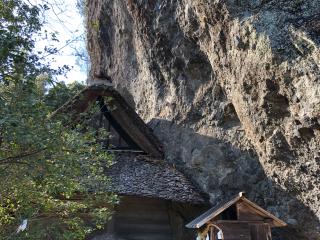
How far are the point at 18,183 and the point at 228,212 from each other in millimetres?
3314

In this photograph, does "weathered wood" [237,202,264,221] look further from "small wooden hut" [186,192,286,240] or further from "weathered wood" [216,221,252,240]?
"weathered wood" [216,221,252,240]

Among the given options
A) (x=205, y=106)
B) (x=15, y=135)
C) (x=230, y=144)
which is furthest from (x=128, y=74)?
(x=15, y=135)

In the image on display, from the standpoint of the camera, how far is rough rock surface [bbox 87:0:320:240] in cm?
701

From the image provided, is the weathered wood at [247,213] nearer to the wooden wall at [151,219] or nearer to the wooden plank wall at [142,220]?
the wooden wall at [151,219]

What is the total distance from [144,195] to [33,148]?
13.0 ft

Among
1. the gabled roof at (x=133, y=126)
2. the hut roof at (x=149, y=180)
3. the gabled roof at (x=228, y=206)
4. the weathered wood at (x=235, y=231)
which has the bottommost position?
the weathered wood at (x=235, y=231)

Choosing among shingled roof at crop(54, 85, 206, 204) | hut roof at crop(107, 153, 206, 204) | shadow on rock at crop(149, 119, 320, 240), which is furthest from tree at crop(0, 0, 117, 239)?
shadow on rock at crop(149, 119, 320, 240)

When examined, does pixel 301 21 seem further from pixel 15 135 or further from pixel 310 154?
pixel 15 135

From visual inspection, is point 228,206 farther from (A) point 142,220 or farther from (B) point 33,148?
(A) point 142,220

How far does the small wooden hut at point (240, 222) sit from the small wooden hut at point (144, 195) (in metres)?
2.48

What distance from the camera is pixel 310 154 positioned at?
23.1ft

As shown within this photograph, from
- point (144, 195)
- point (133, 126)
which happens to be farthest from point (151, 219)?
point (133, 126)

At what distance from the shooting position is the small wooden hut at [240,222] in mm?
6461

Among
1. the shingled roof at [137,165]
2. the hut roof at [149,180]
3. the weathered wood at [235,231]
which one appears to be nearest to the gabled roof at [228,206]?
the weathered wood at [235,231]
